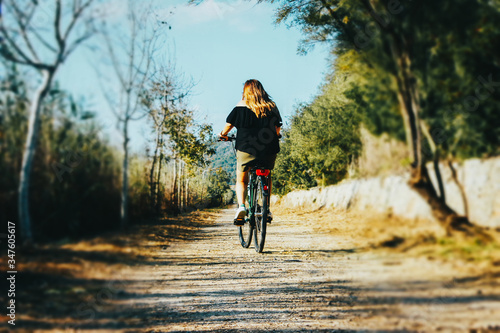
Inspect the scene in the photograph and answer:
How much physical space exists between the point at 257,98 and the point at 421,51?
192cm

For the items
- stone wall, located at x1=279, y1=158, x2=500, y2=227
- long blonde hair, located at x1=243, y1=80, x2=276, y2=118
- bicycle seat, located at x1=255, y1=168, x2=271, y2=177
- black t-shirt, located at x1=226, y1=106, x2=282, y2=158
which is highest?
long blonde hair, located at x1=243, y1=80, x2=276, y2=118

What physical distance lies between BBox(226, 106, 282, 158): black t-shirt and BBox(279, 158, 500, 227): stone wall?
5.42ft

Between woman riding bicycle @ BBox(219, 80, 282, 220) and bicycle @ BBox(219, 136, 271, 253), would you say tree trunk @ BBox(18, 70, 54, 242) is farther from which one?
bicycle @ BBox(219, 136, 271, 253)

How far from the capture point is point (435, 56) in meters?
0.64

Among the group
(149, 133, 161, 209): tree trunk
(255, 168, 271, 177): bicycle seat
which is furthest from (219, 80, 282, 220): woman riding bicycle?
(149, 133, 161, 209): tree trunk

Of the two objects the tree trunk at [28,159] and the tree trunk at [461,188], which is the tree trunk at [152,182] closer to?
the tree trunk at [28,159]

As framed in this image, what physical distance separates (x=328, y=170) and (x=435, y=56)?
568mm

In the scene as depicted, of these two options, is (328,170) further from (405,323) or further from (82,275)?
(82,275)

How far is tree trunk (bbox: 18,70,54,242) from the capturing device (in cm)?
68

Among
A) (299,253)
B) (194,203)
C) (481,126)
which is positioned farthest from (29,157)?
(194,203)

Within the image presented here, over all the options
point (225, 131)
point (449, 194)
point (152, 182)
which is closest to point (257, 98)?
point (225, 131)

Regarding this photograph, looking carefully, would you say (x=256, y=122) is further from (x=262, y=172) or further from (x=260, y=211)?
(x=260, y=211)

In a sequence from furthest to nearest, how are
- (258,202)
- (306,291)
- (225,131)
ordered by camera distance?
1. (306,291)
2. (258,202)
3. (225,131)

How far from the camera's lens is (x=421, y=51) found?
66 centimetres
